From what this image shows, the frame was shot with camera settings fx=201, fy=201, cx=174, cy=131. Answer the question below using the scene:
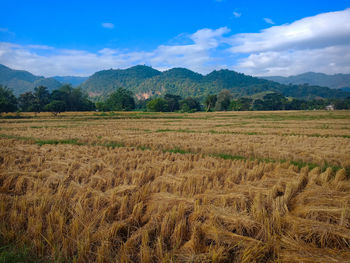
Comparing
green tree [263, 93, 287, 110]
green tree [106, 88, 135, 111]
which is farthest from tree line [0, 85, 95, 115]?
green tree [263, 93, 287, 110]

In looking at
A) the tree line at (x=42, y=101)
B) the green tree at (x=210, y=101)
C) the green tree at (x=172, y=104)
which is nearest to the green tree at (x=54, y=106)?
the tree line at (x=42, y=101)

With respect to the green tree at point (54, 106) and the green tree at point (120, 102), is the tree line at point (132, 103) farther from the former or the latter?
the green tree at point (54, 106)

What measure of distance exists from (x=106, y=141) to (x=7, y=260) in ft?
36.5

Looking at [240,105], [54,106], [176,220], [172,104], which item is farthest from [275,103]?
[176,220]

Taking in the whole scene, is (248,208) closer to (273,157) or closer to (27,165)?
(273,157)

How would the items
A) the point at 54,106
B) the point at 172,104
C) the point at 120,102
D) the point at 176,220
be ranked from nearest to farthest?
1. the point at 176,220
2. the point at 54,106
3. the point at 120,102
4. the point at 172,104

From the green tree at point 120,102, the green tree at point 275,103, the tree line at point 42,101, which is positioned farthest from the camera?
the green tree at point 275,103

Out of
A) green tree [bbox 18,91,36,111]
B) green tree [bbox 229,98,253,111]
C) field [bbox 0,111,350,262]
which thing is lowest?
field [bbox 0,111,350,262]

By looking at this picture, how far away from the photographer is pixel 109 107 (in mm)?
99250

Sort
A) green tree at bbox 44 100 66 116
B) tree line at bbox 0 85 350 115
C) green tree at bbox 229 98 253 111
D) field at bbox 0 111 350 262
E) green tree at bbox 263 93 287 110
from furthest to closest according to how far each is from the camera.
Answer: green tree at bbox 263 93 287 110, green tree at bbox 229 98 253 111, tree line at bbox 0 85 350 115, green tree at bbox 44 100 66 116, field at bbox 0 111 350 262

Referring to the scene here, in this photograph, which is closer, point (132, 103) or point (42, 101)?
point (42, 101)

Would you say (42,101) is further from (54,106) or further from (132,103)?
(132,103)

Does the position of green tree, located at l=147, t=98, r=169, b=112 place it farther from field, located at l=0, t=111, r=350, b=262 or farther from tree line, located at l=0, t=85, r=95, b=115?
field, located at l=0, t=111, r=350, b=262

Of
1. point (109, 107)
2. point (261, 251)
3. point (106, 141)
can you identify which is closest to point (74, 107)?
point (109, 107)
